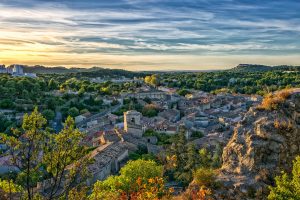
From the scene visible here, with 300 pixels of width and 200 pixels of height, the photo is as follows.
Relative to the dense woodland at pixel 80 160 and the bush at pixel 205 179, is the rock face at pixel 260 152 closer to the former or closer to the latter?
the bush at pixel 205 179

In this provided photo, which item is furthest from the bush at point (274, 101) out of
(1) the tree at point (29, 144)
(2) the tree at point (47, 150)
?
(1) the tree at point (29, 144)

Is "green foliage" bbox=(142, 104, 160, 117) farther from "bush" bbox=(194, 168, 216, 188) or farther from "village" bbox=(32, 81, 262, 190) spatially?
"bush" bbox=(194, 168, 216, 188)

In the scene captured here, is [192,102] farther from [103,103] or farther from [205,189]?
[205,189]

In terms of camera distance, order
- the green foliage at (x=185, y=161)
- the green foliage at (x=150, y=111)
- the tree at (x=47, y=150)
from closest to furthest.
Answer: the tree at (x=47, y=150) → the green foliage at (x=185, y=161) → the green foliage at (x=150, y=111)

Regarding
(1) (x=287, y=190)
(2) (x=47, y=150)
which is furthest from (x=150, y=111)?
(2) (x=47, y=150)

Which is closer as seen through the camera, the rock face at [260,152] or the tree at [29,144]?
the tree at [29,144]

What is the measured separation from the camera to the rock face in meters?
15.4

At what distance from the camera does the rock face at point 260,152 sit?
15406 millimetres

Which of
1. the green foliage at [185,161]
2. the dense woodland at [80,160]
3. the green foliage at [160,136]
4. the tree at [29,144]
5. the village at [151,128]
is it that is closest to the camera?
the tree at [29,144]

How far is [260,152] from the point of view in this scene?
16281 millimetres

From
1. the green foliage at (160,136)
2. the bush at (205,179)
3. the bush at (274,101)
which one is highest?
the bush at (274,101)

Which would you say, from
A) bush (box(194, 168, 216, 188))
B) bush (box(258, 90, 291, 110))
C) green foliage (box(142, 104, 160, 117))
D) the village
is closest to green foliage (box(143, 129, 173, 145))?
the village

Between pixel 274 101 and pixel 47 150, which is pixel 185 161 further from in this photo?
pixel 47 150

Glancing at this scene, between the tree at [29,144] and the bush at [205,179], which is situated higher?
the tree at [29,144]
